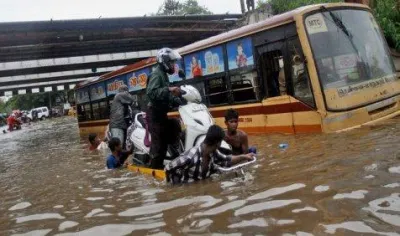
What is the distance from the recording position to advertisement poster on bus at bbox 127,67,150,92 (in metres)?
13.4

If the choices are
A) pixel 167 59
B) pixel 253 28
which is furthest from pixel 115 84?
pixel 167 59

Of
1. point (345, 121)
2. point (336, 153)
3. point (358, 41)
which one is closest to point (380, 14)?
point (358, 41)

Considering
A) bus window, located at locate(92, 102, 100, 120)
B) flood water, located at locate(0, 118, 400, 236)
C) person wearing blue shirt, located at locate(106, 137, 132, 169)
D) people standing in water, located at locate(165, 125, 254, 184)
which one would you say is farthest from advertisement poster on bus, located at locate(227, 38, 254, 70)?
bus window, located at locate(92, 102, 100, 120)

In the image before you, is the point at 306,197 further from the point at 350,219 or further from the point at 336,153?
the point at 336,153

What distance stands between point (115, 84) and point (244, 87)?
7.13 meters

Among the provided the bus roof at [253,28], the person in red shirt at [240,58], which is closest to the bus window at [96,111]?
the bus roof at [253,28]

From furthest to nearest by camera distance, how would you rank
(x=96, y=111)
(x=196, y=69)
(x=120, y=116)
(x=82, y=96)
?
A: (x=82, y=96), (x=96, y=111), (x=196, y=69), (x=120, y=116)

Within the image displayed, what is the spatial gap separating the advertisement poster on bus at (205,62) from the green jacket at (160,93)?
4495 millimetres

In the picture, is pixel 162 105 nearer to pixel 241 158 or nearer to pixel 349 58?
pixel 241 158

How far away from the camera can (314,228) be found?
3064 millimetres

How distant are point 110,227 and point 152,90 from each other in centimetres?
205

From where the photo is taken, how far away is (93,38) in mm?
20609

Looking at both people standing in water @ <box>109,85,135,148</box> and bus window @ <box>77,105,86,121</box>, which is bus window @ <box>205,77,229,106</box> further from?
bus window @ <box>77,105,86,121</box>

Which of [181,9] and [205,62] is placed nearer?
[205,62]
